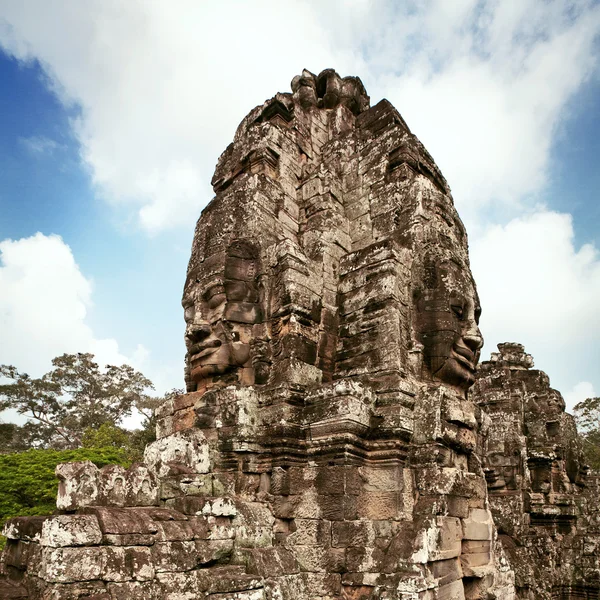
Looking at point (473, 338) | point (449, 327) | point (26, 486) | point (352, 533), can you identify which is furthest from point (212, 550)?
point (26, 486)

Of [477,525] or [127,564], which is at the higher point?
[477,525]

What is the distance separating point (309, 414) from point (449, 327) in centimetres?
182

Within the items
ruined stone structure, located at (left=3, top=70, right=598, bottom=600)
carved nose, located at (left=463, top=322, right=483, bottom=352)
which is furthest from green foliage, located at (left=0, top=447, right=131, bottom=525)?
carved nose, located at (left=463, top=322, right=483, bottom=352)

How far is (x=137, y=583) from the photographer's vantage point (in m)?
3.62

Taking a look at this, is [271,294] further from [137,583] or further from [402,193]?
[137,583]

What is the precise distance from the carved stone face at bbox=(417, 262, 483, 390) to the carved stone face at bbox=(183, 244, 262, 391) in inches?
75.7

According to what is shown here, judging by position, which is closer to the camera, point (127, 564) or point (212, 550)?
point (127, 564)

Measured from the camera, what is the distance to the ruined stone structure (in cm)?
400

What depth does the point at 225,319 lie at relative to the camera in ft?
19.9

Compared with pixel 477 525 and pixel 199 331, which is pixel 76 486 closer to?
pixel 199 331

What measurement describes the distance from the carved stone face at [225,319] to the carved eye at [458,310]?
2191 millimetres

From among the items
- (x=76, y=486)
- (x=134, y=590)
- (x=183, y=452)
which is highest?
(x=183, y=452)

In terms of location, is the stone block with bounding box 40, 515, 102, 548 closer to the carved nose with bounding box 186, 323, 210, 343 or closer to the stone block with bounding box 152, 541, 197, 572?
the stone block with bounding box 152, 541, 197, 572

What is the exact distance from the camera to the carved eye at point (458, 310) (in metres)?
5.96
